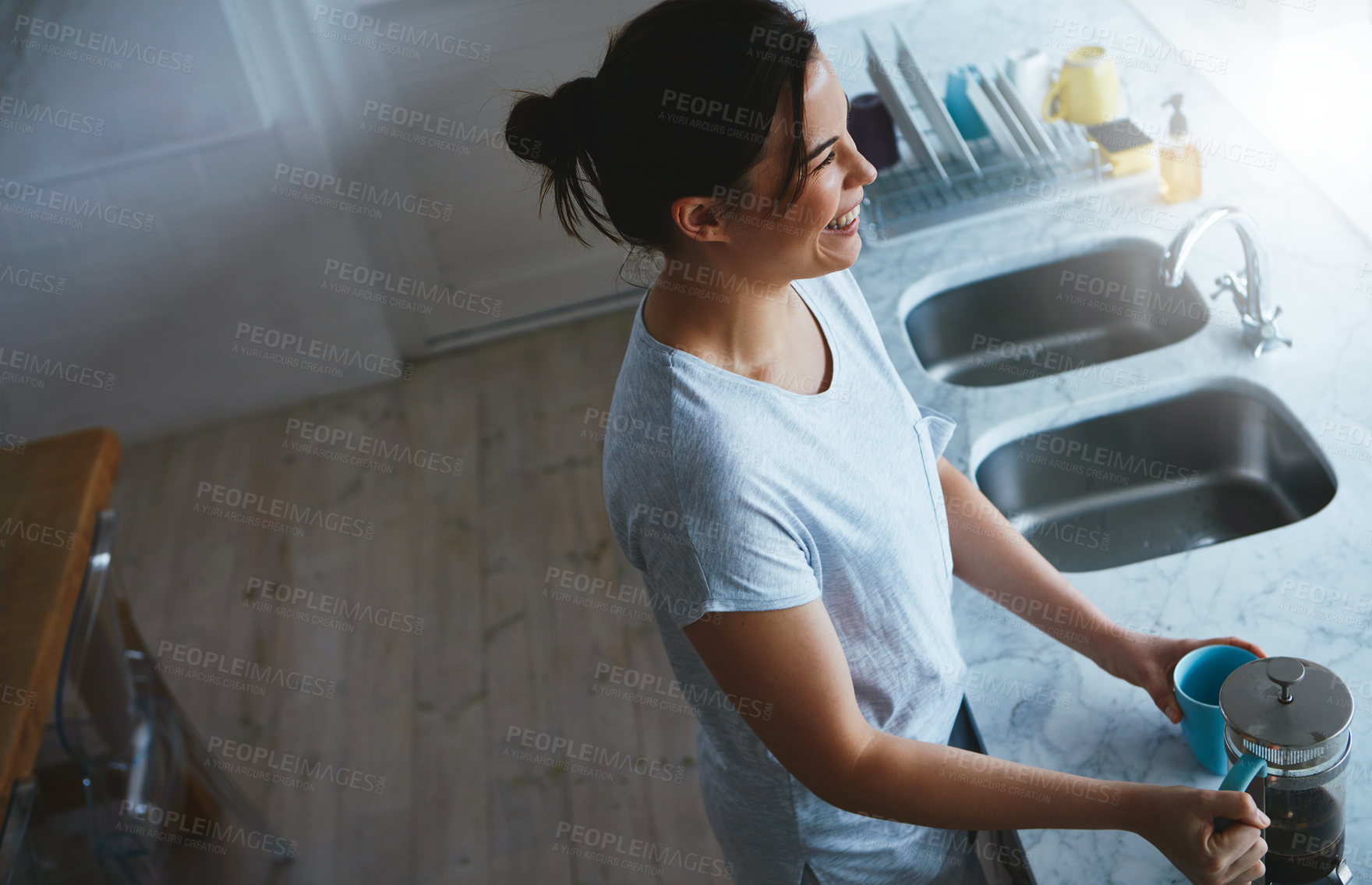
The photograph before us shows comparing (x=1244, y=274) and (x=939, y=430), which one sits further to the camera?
(x=1244, y=274)

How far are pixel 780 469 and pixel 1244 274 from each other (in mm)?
989

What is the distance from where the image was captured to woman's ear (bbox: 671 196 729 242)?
0.87 metres

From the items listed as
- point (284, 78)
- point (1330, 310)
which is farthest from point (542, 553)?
point (1330, 310)

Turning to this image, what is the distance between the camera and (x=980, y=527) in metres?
1.21

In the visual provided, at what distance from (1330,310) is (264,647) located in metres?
2.50

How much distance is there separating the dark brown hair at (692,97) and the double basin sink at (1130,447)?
767mm

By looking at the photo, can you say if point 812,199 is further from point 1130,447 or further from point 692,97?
point 1130,447

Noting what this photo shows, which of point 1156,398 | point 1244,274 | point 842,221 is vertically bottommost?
point 1156,398

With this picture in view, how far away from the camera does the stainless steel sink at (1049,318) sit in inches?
70.4

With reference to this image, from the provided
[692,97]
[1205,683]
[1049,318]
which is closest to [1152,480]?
[1049,318]

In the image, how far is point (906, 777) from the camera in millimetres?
902

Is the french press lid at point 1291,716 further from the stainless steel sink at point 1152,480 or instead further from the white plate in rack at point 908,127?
the white plate in rack at point 908,127

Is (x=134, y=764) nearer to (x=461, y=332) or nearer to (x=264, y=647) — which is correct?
(x=264, y=647)

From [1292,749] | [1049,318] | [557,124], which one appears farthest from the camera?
[1049,318]
